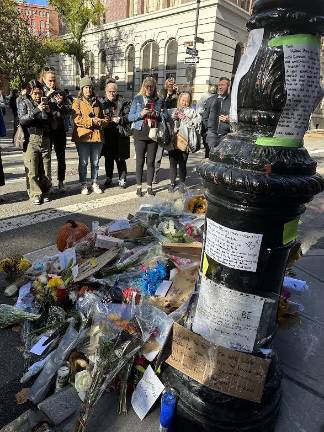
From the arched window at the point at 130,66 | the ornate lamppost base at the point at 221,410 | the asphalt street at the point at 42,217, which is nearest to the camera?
the ornate lamppost base at the point at 221,410

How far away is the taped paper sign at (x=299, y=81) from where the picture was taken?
151cm

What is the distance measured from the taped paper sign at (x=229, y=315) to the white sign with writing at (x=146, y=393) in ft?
1.41

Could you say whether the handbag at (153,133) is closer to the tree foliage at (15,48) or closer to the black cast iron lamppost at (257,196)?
the black cast iron lamppost at (257,196)

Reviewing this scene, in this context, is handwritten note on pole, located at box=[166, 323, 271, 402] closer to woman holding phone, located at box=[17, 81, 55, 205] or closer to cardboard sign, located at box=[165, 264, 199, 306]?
cardboard sign, located at box=[165, 264, 199, 306]

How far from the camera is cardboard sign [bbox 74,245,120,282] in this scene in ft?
9.73

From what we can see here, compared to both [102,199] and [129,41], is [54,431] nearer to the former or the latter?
[102,199]

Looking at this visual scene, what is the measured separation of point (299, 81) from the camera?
1.53 metres

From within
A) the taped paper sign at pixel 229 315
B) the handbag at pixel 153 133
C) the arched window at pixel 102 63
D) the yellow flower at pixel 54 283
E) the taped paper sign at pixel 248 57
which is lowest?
the yellow flower at pixel 54 283

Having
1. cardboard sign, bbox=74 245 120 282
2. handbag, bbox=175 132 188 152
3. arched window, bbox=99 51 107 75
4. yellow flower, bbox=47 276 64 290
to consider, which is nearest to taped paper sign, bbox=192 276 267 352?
cardboard sign, bbox=74 245 120 282

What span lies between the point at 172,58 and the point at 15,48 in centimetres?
1000

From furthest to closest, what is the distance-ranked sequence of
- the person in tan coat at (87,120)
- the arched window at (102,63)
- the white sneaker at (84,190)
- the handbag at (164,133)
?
1. the arched window at (102,63)
2. the white sneaker at (84,190)
3. the handbag at (164,133)
4. the person in tan coat at (87,120)

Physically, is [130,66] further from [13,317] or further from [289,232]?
[289,232]

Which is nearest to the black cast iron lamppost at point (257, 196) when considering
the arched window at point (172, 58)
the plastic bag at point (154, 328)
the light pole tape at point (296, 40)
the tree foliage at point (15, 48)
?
the light pole tape at point (296, 40)

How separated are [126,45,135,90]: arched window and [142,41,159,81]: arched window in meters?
1.35
